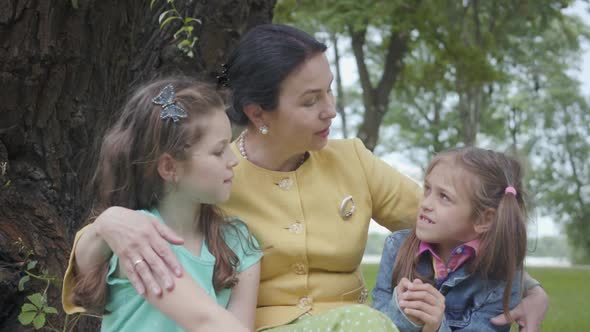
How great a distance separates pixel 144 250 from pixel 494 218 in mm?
1127

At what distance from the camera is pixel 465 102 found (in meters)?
16.0

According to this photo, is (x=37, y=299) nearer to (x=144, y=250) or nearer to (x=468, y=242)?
(x=144, y=250)

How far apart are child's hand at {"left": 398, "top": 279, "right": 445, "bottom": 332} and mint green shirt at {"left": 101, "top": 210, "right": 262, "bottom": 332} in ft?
1.74

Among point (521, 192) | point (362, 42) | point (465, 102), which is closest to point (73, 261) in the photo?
point (521, 192)

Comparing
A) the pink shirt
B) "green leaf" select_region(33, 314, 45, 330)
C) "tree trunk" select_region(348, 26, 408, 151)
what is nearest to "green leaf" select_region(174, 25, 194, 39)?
"green leaf" select_region(33, 314, 45, 330)

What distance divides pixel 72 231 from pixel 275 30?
1221 mm

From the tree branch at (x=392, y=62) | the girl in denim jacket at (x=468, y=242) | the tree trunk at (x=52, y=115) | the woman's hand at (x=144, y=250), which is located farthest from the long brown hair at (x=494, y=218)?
the tree branch at (x=392, y=62)

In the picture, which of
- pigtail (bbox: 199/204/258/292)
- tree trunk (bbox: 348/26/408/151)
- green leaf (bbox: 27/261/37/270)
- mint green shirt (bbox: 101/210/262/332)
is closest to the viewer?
mint green shirt (bbox: 101/210/262/332)

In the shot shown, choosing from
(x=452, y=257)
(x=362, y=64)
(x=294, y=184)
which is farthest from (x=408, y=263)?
(x=362, y=64)

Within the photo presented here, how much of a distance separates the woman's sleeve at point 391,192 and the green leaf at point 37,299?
126cm

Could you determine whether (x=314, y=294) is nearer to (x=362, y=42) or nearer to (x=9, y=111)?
(x=9, y=111)

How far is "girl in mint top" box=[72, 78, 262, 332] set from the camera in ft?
7.73

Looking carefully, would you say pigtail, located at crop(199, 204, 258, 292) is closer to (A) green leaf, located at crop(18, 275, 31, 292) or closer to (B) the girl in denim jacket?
(B) the girl in denim jacket

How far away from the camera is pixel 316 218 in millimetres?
2795
